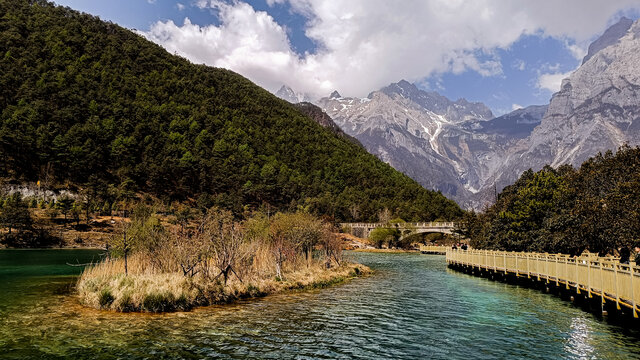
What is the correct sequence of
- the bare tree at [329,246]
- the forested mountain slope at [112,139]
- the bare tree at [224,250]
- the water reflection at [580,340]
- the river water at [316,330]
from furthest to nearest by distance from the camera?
the forested mountain slope at [112,139] → the bare tree at [329,246] → the bare tree at [224,250] → the water reflection at [580,340] → the river water at [316,330]

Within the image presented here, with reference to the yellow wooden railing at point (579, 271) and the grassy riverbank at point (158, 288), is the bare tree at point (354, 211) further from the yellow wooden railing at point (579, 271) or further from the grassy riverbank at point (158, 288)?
the grassy riverbank at point (158, 288)

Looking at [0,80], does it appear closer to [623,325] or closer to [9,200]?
[9,200]

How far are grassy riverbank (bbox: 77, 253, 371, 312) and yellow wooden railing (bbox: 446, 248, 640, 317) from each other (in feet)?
61.3

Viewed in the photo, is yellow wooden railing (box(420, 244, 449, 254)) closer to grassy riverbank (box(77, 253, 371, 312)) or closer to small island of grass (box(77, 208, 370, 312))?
small island of grass (box(77, 208, 370, 312))

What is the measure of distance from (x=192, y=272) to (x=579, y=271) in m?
24.2

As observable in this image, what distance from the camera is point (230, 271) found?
92.8ft

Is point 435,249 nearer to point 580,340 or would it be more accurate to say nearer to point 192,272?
point 192,272

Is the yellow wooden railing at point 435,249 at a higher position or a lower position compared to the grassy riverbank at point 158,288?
lower

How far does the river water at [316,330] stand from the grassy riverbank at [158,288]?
0.92 metres

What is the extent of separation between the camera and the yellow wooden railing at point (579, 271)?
62.0 ft

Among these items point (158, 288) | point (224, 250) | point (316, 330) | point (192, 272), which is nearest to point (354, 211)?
point (224, 250)

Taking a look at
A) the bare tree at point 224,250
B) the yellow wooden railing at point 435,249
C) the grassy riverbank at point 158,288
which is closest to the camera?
the grassy riverbank at point 158,288

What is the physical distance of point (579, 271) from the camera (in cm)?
2614

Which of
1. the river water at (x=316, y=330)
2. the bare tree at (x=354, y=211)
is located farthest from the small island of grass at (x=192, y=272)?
the bare tree at (x=354, y=211)
